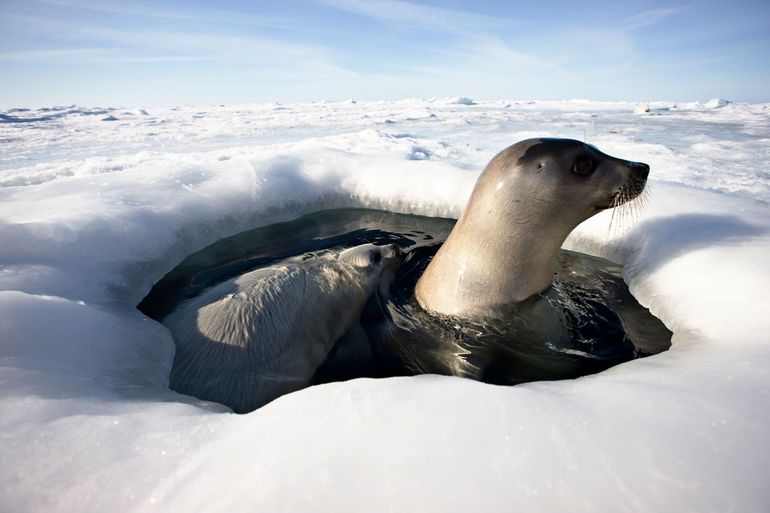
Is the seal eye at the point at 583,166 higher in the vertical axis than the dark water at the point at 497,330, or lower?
higher

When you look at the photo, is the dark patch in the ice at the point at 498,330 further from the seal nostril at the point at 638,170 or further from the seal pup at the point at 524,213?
the seal nostril at the point at 638,170

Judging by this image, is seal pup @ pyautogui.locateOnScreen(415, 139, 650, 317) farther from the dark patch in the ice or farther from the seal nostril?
the dark patch in the ice

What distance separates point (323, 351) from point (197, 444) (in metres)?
1.19

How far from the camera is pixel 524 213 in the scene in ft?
6.50

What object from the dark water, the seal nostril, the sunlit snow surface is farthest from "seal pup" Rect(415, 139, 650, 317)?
the sunlit snow surface

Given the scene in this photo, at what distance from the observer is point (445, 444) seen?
0.81 metres

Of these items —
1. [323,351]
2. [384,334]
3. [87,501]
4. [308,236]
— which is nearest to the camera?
[87,501]

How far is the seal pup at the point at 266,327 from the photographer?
1666 mm

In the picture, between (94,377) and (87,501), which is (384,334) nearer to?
(94,377)

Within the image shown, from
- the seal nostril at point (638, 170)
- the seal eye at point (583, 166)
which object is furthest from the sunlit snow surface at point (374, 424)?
the seal eye at point (583, 166)

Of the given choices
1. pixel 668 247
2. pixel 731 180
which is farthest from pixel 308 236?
pixel 731 180

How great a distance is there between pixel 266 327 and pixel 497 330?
1.13m

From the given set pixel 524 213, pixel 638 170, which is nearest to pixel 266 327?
pixel 524 213

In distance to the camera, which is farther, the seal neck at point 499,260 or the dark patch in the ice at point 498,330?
the seal neck at point 499,260
